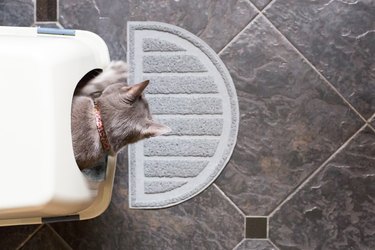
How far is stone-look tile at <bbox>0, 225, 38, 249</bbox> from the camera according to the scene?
158 cm

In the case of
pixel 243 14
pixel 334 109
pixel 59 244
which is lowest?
pixel 59 244

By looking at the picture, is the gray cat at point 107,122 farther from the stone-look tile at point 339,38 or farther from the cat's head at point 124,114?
the stone-look tile at point 339,38

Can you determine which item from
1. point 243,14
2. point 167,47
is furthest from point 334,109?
point 167,47

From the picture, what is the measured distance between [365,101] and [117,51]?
757 mm

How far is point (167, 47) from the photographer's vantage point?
1.56 meters

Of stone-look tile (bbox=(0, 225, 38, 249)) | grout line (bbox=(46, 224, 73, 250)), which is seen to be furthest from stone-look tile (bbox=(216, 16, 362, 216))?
stone-look tile (bbox=(0, 225, 38, 249))

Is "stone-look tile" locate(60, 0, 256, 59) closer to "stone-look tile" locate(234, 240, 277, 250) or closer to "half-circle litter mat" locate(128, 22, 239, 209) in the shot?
"half-circle litter mat" locate(128, 22, 239, 209)

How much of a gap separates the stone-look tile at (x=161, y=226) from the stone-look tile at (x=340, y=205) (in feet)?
0.55

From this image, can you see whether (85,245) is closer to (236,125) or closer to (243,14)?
(236,125)

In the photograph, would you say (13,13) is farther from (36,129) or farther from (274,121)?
(274,121)

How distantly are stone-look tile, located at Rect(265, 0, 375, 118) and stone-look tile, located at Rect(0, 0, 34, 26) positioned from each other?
728 millimetres

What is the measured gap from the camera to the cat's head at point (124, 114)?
3.94ft

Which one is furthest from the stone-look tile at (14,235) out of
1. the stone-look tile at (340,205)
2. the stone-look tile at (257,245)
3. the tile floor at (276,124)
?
the stone-look tile at (340,205)

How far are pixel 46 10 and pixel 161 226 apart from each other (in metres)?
0.74
